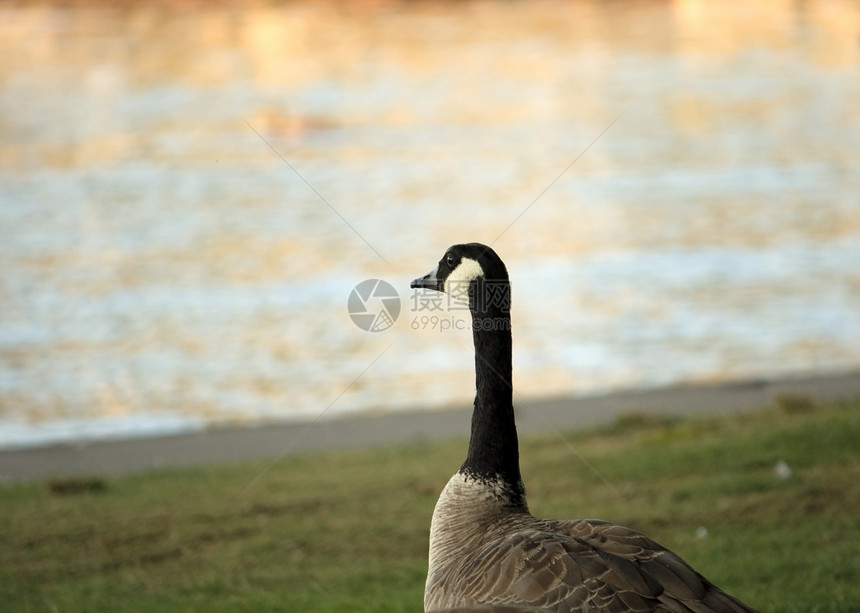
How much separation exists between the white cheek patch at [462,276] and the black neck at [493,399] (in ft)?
0.13

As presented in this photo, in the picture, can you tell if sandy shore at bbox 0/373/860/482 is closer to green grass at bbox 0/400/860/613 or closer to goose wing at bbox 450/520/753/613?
green grass at bbox 0/400/860/613

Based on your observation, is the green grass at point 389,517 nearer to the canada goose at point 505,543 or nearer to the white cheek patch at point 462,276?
the canada goose at point 505,543

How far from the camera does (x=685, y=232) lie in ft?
57.8

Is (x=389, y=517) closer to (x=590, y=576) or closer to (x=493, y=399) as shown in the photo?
(x=493, y=399)

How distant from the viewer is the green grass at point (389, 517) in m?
5.58

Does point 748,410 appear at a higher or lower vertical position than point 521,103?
higher

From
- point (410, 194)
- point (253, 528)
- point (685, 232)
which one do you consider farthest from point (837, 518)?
point (410, 194)

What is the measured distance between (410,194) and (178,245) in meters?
4.75

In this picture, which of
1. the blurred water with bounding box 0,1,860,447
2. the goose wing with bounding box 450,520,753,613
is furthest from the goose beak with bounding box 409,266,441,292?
the blurred water with bounding box 0,1,860,447

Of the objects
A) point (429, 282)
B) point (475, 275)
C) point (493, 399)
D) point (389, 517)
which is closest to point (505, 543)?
point (493, 399)

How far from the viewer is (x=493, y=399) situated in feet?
15.6

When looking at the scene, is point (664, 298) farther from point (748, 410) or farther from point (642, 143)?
point (642, 143)

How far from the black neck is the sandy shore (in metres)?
4.24

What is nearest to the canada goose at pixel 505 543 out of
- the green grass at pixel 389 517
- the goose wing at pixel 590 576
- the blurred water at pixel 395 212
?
the goose wing at pixel 590 576
